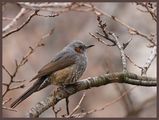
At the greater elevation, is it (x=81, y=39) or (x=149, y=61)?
(x=81, y=39)

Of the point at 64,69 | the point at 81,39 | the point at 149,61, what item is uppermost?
the point at 81,39

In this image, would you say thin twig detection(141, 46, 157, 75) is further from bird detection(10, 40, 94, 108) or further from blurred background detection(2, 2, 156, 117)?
blurred background detection(2, 2, 156, 117)

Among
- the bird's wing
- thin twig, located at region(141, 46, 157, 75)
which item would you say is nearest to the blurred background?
the bird's wing

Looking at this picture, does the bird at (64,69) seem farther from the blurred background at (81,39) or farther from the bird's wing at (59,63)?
the blurred background at (81,39)

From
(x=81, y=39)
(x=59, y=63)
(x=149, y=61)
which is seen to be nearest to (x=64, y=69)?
(x=59, y=63)

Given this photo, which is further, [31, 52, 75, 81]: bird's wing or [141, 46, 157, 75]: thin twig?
[31, 52, 75, 81]: bird's wing

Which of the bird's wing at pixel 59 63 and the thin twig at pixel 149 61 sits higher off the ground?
the bird's wing at pixel 59 63

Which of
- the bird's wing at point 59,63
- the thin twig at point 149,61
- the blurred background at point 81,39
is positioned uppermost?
the blurred background at point 81,39

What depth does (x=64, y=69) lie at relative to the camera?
267 inches

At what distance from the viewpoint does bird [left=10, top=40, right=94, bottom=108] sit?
649cm

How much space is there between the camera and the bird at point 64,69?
21.3 feet

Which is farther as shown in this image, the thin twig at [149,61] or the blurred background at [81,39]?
the blurred background at [81,39]

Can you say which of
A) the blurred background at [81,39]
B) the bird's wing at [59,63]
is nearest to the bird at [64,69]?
the bird's wing at [59,63]

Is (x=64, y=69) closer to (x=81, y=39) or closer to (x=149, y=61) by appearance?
(x=149, y=61)
